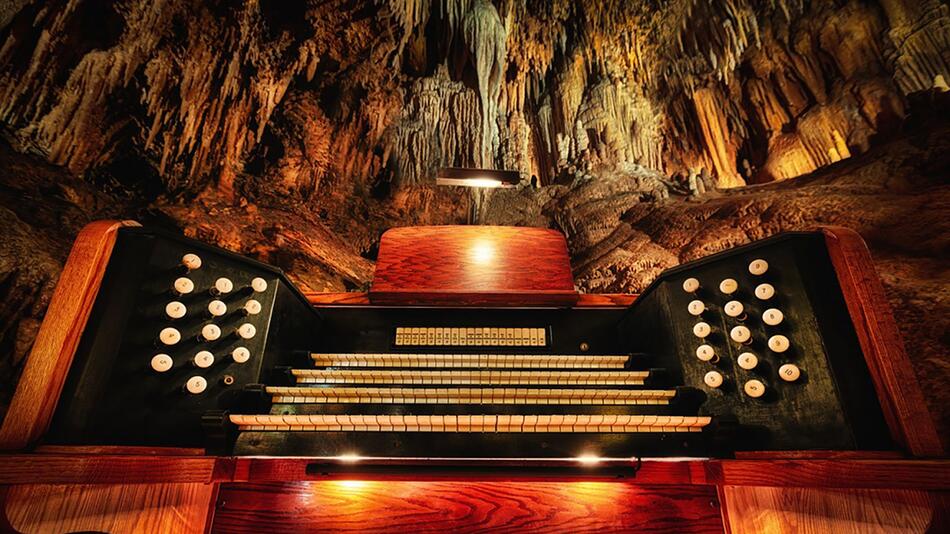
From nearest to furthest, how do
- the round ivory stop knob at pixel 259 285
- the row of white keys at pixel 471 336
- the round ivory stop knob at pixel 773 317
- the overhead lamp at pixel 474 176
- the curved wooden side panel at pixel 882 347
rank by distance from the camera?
1. the curved wooden side panel at pixel 882 347
2. the round ivory stop knob at pixel 773 317
3. the round ivory stop knob at pixel 259 285
4. the row of white keys at pixel 471 336
5. the overhead lamp at pixel 474 176

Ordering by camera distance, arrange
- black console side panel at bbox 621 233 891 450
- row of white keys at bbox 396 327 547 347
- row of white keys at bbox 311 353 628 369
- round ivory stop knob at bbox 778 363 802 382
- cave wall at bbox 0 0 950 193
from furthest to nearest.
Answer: cave wall at bbox 0 0 950 193, row of white keys at bbox 396 327 547 347, row of white keys at bbox 311 353 628 369, round ivory stop knob at bbox 778 363 802 382, black console side panel at bbox 621 233 891 450

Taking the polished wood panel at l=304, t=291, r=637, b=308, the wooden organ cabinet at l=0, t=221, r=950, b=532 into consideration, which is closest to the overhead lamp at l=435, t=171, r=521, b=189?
the polished wood panel at l=304, t=291, r=637, b=308

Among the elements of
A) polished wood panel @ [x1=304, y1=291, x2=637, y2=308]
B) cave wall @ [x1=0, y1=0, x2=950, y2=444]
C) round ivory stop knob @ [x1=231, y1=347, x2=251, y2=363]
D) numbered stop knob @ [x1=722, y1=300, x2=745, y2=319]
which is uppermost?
A: cave wall @ [x1=0, y1=0, x2=950, y2=444]

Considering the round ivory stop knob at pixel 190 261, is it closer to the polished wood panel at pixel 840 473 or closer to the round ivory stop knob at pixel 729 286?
the polished wood panel at pixel 840 473

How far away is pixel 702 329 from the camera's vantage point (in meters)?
1.72

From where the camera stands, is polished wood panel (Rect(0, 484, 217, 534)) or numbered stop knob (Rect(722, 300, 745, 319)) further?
numbered stop knob (Rect(722, 300, 745, 319))

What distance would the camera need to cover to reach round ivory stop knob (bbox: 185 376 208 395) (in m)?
1.46

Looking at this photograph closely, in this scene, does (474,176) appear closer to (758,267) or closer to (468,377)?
(468,377)

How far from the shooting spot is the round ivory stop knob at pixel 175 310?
1.55 metres

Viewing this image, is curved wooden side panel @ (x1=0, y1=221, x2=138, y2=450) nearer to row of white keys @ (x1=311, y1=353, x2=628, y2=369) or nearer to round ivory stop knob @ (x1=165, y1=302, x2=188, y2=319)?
round ivory stop knob @ (x1=165, y1=302, x2=188, y2=319)

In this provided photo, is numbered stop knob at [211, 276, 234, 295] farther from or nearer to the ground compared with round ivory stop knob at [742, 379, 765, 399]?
farther from the ground

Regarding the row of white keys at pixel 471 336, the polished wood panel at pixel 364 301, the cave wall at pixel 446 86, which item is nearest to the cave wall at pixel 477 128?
the cave wall at pixel 446 86

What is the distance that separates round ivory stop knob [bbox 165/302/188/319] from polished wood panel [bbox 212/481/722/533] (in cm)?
69

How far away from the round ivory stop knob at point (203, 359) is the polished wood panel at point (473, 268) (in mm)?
896
